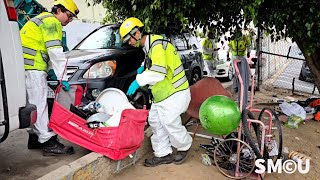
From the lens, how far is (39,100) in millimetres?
3801

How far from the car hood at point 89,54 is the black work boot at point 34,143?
128cm

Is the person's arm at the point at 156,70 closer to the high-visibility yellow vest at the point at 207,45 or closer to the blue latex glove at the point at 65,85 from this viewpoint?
the blue latex glove at the point at 65,85

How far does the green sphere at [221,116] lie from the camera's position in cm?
360

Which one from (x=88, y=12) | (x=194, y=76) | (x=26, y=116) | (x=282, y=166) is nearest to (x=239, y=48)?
(x=194, y=76)

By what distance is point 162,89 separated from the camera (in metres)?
3.96

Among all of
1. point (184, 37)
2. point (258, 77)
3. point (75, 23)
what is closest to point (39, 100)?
point (184, 37)

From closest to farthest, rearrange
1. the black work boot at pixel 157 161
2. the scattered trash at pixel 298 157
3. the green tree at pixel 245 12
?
the black work boot at pixel 157 161 → the scattered trash at pixel 298 157 → the green tree at pixel 245 12

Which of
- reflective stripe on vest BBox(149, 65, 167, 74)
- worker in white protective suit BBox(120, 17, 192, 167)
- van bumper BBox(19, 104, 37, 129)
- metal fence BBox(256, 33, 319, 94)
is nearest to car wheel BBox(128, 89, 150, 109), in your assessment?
worker in white protective suit BBox(120, 17, 192, 167)

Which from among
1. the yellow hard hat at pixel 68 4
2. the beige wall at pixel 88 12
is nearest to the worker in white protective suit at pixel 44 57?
the yellow hard hat at pixel 68 4

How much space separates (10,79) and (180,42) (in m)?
5.01

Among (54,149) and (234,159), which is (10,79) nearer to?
(54,149)

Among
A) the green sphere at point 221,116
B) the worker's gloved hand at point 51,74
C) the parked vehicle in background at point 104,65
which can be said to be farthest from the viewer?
the parked vehicle in background at point 104,65

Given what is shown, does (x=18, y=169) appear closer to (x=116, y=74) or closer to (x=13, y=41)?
(x=13, y=41)

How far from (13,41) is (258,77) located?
7.31 m
